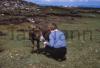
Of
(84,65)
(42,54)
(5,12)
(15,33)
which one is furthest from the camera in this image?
(5,12)

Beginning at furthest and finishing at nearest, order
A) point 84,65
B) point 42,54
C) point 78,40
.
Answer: point 78,40 < point 42,54 < point 84,65

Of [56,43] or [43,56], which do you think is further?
[43,56]

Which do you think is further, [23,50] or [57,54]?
[23,50]

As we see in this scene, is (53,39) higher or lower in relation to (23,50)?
higher

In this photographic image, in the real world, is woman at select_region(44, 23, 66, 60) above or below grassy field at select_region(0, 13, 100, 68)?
above

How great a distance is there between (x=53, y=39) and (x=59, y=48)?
0.65 meters

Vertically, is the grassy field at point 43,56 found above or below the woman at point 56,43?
below

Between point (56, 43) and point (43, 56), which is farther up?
point (56, 43)

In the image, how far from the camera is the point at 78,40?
2553cm

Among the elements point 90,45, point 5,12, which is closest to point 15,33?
point 90,45

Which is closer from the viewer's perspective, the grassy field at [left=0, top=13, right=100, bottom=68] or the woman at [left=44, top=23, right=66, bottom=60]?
the grassy field at [left=0, top=13, right=100, bottom=68]

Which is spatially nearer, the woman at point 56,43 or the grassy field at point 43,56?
the grassy field at point 43,56

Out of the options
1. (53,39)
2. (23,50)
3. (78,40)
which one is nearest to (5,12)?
(78,40)

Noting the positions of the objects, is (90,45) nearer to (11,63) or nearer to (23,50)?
(23,50)
